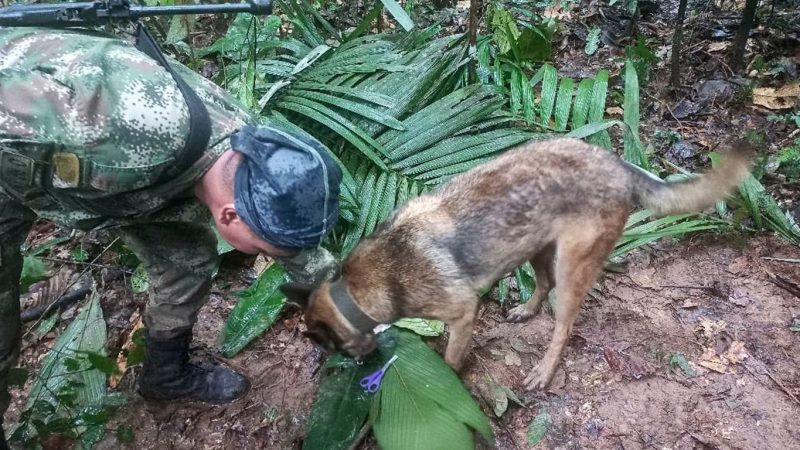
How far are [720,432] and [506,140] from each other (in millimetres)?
2297

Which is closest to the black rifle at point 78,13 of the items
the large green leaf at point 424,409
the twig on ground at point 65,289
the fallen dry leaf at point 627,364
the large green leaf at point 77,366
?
the large green leaf at point 77,366

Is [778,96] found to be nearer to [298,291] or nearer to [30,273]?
[298,291]

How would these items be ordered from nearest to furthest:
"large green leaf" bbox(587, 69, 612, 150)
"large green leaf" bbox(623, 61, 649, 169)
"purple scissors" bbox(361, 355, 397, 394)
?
1. "purple scissors" bbox(361, 355, 397, 394)
2. "large green leaf" bbox(623, 61, 649, 169)
3. "large green leaf" bbox(587, 69, 612, 150)

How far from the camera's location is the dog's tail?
3055mm

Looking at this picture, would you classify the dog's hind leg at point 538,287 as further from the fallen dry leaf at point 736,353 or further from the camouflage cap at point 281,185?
the camouflage cap at point 281,185

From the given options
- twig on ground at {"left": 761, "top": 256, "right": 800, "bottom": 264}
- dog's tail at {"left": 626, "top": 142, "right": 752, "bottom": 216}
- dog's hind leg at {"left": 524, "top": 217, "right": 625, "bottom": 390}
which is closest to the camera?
dog's tail at {"left": 626, "top": 142, "right": 752, "bottom": 216}

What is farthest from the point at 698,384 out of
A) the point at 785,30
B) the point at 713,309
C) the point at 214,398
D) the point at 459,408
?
the point at 785,30

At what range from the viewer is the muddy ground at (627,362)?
3.34 m

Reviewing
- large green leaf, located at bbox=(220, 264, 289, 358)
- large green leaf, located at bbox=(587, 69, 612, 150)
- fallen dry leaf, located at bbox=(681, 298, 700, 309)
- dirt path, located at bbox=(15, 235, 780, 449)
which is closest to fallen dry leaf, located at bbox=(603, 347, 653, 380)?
dirt path, located at bbox=(15, 235, 780, 449)

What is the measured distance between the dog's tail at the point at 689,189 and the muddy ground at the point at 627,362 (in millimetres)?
936

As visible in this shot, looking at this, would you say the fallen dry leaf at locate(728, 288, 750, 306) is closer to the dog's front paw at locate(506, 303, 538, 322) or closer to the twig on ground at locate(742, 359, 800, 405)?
the twig on ground at locate(742, 359, 800, 405)

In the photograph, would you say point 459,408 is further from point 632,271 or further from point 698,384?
point 632,271

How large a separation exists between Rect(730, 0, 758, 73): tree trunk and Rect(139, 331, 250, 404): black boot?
479 cm

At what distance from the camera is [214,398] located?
139 inches
